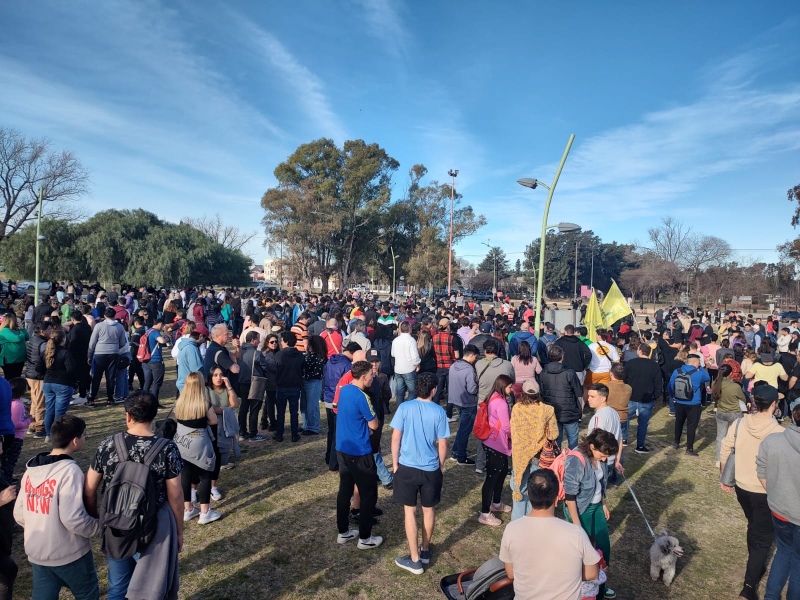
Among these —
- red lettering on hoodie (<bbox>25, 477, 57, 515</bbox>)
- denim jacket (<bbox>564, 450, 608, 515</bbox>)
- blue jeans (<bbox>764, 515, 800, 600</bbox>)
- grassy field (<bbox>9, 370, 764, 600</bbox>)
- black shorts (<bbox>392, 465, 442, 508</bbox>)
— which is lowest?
grassy field (<bbox>9, 370, 764, 600</bbox>)

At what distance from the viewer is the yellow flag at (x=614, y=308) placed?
12391 mm

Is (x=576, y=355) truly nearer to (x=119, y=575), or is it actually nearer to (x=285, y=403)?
(x=285, y=403)

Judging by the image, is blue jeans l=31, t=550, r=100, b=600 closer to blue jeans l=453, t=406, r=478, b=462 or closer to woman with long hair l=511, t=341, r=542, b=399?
blue jeans l=453, t=406, r=478, b=462

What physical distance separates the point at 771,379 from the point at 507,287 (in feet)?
203

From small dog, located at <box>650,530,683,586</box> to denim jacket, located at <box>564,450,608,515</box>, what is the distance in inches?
47.7

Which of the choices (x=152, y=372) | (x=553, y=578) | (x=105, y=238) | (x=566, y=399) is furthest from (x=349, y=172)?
(x=553, y=578)

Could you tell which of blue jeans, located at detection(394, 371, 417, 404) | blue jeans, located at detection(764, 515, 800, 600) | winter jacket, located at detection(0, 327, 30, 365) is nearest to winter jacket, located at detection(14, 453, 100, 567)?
blue jeans, located at detection(764, 515, 800, 600)

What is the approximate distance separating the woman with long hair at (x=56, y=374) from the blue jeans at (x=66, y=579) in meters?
4.19

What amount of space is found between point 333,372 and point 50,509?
11.7 feet

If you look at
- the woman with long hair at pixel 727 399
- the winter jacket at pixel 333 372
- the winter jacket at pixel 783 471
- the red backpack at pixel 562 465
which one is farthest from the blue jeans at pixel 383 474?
the woman with long hair at pixel 727 399

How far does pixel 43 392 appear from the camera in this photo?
648cm

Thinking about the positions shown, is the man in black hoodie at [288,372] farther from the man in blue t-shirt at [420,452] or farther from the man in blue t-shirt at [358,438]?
the man in blue t-shirt at [420,452]

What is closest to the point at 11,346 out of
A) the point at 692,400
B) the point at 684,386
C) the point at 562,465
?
the point at 562,465

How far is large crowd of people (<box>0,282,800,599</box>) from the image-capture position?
8.81 ft
